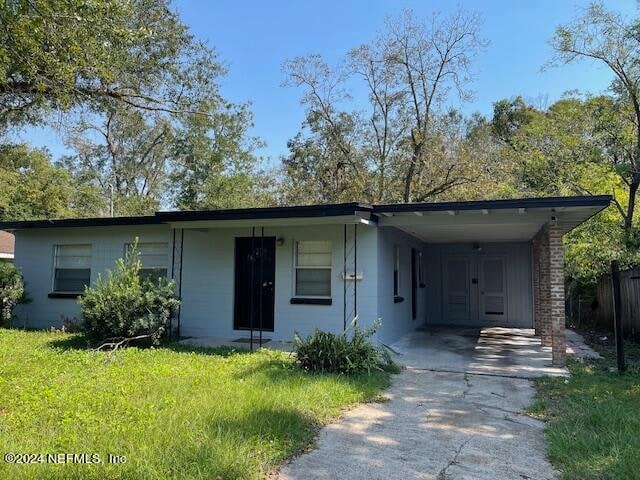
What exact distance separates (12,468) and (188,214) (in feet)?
20.6

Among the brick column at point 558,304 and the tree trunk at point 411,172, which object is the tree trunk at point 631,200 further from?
the tree trunk at point 411,172

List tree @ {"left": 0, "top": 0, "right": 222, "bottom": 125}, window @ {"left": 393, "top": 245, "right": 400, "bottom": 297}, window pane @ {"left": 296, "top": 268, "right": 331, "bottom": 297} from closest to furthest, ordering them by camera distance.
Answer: tree @ {"left": 0, "top": 0, "right": 222, "bottom": 125}, window pane @ {"left": 296, "top": 268, "right": 331, "bottom": 297}, window @ {"left": 393, "top": 245, "right": 400, "bottom": 297}

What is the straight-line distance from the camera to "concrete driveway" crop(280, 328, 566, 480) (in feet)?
12.4

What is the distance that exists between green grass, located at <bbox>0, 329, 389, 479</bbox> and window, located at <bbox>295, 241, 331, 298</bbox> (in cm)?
218

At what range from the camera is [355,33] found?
19484 millimetres

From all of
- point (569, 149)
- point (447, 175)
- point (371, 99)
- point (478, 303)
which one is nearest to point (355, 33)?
point (371, 99)

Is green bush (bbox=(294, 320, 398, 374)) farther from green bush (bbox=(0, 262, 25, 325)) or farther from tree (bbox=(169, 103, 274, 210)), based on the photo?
tree (bbox=(169, 103, 274, 210))

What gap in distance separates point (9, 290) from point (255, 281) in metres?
5.95

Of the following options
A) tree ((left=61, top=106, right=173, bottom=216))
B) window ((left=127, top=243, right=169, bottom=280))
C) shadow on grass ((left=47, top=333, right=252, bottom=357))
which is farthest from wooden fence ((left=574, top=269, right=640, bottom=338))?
tree ((left=61, top=106, right=173, bottom=216))

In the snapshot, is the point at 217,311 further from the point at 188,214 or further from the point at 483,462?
the point at 483,462

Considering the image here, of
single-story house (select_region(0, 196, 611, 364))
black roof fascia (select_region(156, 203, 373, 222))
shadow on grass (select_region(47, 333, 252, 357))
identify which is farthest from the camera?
shadow on grass (select_region(47, 333, 252, 357))

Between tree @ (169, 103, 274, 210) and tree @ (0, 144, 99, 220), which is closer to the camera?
tree @ (0, 144, 99, 220)

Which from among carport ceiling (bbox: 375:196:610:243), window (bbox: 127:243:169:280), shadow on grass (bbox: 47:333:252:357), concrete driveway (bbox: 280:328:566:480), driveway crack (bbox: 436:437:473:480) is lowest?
driveway crack (bbox: 436:437:473:480)

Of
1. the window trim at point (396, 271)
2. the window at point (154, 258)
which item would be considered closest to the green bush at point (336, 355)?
the window trim at point (396, 271)
